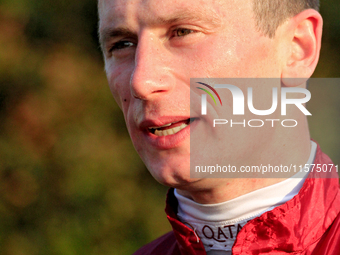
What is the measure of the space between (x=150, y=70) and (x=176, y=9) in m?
0.27

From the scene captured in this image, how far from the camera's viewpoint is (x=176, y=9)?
1572mm

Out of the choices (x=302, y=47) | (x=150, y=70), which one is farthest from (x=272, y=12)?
(x=150, y=70)

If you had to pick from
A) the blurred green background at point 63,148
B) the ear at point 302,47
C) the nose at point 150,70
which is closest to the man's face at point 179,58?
the nose at point 150,70

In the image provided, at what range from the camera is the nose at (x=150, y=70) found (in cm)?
155

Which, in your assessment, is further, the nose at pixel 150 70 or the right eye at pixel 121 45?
the right eye at pixel 121 45

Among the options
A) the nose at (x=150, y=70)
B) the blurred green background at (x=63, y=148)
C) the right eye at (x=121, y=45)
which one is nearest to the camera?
the nose at (x=150, y=70)

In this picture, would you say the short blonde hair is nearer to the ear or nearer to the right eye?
the ear

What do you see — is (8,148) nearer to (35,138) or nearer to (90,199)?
(35,138)

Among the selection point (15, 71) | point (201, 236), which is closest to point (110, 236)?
point (15, 71)

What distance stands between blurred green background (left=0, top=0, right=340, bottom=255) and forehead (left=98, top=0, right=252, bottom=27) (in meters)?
4.33

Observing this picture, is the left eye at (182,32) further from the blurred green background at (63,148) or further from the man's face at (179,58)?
the blurred green background at (63,148)

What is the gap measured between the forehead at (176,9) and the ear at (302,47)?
261 mm
